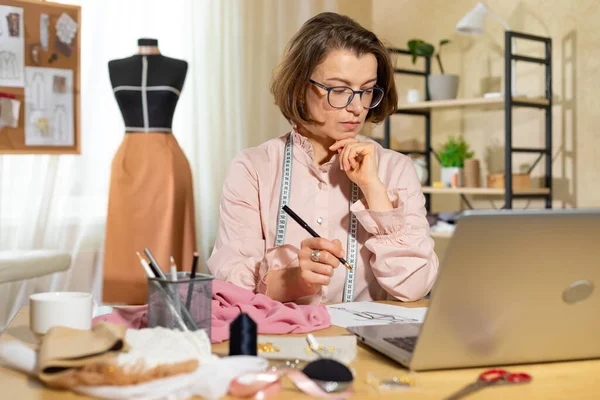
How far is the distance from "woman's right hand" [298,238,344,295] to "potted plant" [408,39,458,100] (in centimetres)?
288

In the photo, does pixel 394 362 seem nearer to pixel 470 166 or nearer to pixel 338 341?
pixel 338 341

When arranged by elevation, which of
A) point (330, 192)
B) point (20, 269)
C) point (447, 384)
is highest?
point (330, 192)

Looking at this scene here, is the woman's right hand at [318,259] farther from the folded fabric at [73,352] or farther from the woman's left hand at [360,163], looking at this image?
the folded fabric at [73,352]

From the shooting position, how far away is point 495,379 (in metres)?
0.88

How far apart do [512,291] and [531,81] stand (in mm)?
3345

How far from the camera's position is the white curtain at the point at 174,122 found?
3529mm

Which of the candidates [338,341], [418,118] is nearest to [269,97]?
[418,118]

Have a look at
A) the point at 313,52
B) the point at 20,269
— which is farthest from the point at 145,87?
the point at 313,52

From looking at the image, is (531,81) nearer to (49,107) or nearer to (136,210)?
(136,210)

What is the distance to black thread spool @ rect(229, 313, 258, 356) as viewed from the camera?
928mm

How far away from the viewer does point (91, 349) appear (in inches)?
33.8

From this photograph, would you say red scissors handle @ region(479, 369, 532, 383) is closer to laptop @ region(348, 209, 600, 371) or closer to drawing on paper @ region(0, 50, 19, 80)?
laptop @ region(348, 209, 600, 371)

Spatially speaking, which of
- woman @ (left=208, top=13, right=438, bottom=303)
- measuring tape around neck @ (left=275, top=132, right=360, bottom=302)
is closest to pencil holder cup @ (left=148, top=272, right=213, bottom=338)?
woman @ (left=208, top=13, right=438, bottom=303)

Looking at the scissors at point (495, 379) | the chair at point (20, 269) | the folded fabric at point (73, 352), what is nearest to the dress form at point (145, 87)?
the chair at point (20, 269)
